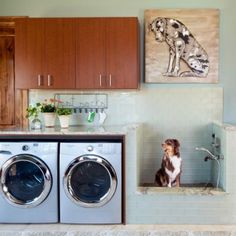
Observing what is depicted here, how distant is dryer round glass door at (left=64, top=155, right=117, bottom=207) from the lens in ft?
12.0

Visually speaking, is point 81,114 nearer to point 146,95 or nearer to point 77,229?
point 146,95

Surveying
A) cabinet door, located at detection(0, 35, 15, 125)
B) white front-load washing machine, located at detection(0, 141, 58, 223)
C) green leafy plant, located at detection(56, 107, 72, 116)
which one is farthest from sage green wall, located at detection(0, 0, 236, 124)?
white front-load washing machine, located at detection(0, 141, 58, 223)

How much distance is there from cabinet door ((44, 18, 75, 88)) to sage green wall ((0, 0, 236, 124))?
1.37ft

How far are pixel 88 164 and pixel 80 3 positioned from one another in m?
2.02

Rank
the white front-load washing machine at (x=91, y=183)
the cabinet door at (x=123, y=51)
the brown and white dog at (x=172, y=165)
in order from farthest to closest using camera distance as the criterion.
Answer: the cabinet door at (x=123, y=51) < the brown and white dog at (x=172, y=165) < the white front-load washing machine at (x=91, y=183)

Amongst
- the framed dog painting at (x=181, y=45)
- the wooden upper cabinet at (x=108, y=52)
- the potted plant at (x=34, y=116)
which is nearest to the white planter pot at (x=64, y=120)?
the potted plant at (x=34, y=116)

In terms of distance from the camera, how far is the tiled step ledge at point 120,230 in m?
3.53

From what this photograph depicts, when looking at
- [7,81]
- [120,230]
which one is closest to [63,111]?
[7,81]

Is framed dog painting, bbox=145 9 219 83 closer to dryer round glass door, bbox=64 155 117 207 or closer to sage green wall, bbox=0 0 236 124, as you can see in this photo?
sage green wall, bbox=0 0 236 124

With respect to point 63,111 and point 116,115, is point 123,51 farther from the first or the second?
point 63,111

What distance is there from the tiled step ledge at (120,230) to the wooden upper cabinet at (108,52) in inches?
59.2

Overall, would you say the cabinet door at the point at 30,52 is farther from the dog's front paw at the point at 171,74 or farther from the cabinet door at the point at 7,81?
the dog's front paw at the point at 171,74

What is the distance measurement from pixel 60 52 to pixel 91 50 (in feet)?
1.15

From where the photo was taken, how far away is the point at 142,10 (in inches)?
175
